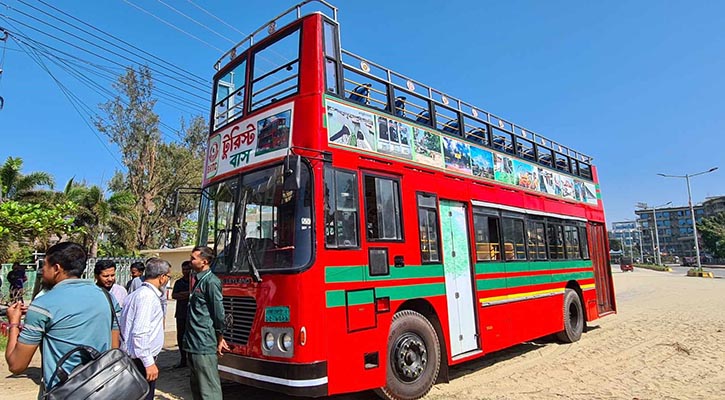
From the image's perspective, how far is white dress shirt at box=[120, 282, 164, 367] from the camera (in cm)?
404

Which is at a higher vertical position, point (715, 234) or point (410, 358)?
point (715, 234)

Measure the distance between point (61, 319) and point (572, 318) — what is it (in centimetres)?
1032

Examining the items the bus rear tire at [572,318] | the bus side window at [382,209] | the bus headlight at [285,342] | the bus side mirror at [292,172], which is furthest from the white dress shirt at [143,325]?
the bus rear tire at [572,318]

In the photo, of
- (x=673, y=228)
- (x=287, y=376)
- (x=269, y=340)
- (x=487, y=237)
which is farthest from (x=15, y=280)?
(x=673, y=228)

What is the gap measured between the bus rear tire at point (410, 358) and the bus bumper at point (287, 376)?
1.07 meters

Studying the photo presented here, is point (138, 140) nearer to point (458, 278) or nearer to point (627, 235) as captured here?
point (458, 278)

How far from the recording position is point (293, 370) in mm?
4469

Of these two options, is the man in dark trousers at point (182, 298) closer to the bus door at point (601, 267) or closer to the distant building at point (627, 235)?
the bus door at point (601, 267)

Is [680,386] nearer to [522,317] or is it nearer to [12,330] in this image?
[522,317]

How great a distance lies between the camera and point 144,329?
410 centimetres

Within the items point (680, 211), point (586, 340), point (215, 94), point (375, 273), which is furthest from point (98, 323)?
point (680, 211)

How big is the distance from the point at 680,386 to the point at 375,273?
4650 millimetres

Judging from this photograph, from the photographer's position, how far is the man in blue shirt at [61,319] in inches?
105

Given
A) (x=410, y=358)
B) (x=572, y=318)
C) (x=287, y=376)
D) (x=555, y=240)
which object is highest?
(x=555, y=240)
